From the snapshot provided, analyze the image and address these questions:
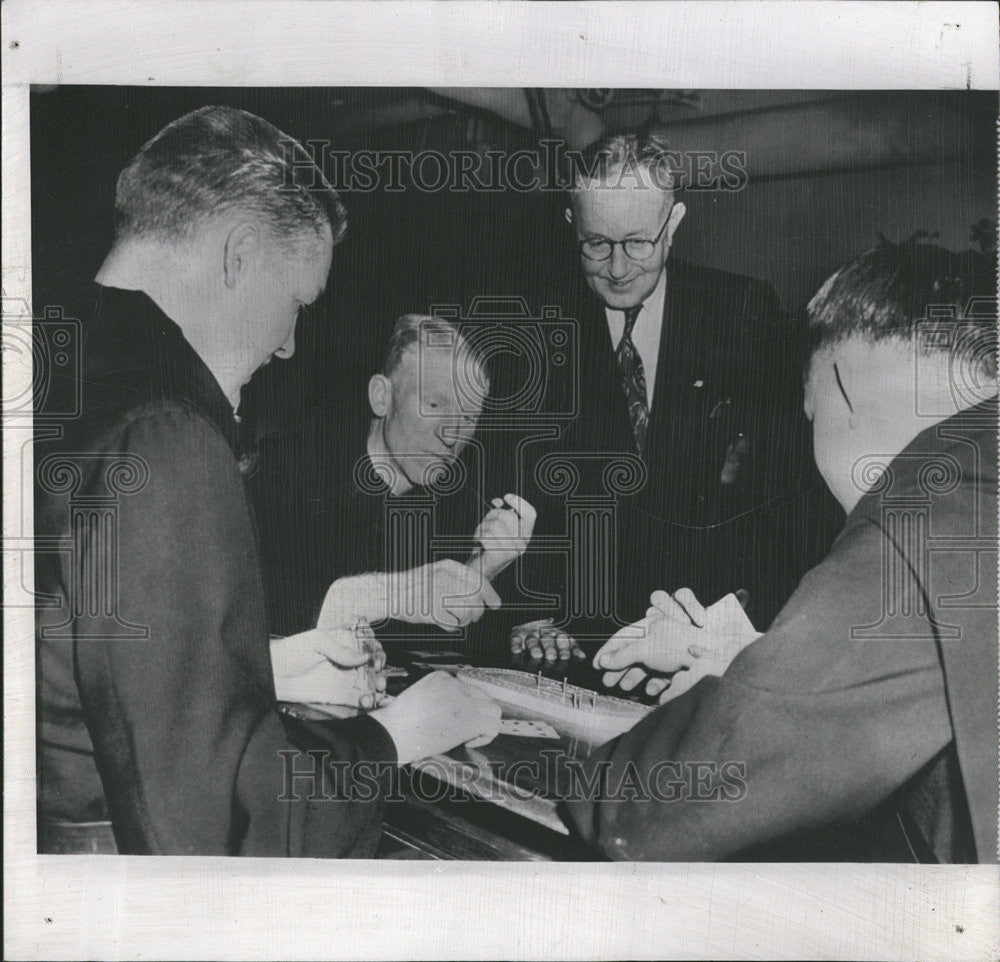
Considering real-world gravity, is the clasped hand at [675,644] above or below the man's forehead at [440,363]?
below

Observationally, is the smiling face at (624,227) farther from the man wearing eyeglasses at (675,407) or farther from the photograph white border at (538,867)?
the photograph white border at (538,867)

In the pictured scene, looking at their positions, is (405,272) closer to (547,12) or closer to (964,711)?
(547,12)

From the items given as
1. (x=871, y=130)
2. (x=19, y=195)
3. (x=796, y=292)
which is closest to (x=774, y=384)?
(x=796, y=292)

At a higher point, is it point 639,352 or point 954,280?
point 954,280

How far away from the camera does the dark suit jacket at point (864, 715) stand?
1.84m

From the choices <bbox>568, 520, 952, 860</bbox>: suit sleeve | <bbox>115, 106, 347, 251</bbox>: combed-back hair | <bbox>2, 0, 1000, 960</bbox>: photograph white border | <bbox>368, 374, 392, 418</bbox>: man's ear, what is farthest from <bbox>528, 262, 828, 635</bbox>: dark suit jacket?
<bbox>115, 106, 347, 251</bbox>: combed-back hair

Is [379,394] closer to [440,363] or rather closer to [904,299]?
[440,363]

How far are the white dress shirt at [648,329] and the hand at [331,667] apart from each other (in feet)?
2.69

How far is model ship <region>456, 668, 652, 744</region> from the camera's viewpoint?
6.17ft

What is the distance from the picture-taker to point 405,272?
1880mm

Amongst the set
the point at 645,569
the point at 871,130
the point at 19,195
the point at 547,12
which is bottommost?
the point at 645,569

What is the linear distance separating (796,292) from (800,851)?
1.20 metres

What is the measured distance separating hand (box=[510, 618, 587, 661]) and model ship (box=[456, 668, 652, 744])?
50 mm

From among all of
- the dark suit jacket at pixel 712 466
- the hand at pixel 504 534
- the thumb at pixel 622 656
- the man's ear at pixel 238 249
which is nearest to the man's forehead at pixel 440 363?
the dark suit jacket at pixel 712 466
